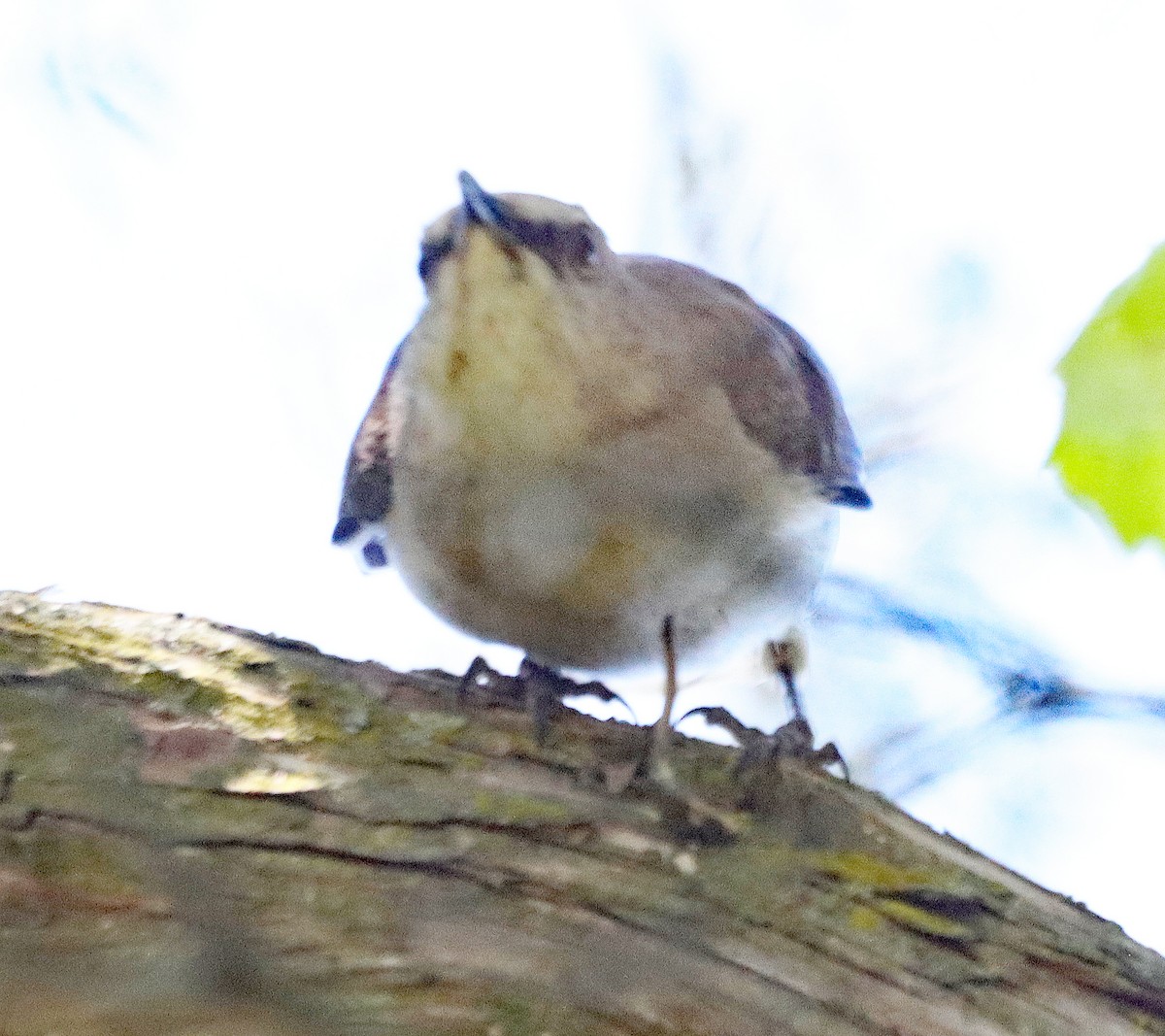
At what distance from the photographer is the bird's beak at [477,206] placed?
2.02m

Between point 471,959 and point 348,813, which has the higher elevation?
point 348,813

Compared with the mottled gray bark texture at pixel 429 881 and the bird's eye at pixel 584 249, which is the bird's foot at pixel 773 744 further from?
the bird's eye at pixel 584 249

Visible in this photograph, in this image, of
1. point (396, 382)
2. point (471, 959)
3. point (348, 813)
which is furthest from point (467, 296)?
point (471, 959)

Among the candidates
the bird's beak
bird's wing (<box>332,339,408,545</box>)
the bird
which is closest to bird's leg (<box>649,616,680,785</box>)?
the bird

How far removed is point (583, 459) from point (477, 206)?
0.41 metres

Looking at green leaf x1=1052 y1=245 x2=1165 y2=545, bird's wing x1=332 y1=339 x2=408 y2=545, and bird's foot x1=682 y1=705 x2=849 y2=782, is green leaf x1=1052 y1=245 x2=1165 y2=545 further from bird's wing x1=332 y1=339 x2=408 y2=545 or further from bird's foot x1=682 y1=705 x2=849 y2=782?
bird's wing x1=332 y1=339 x2=408 y2=545

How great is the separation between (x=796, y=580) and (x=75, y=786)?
1311mm

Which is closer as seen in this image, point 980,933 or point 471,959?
point 471,959

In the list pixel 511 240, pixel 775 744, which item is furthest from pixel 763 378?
pixel 775 744

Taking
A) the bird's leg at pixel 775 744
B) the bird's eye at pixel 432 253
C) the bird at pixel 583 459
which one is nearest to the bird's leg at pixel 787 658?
the bird at pixel 583 459

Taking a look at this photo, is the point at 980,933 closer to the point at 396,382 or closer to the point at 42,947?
the point at 42,947

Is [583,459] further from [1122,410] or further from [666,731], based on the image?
[1122,410]

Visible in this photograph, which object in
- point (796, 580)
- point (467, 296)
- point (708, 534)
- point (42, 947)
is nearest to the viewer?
point (42, 947)

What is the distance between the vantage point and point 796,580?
2.37 m
